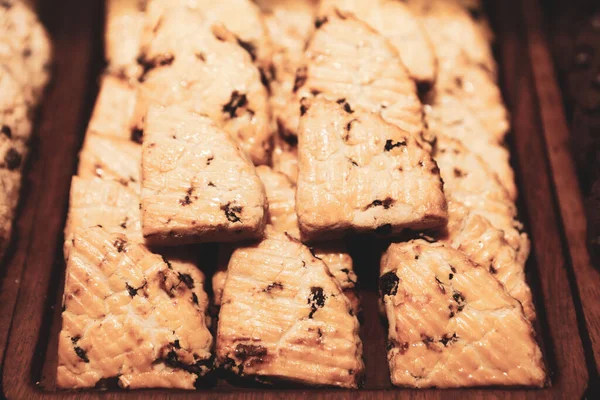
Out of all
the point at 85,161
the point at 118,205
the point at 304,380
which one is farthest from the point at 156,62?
the point at 304,380

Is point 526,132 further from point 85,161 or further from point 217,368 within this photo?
point 85,161

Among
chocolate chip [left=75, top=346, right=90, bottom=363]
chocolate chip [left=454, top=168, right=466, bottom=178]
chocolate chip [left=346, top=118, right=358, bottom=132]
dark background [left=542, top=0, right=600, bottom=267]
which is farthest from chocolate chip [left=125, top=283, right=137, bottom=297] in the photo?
dark background [left=542, top=0, right=600, bottom=267]

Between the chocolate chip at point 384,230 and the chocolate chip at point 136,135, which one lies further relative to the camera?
the chocolate chip at point 136,135

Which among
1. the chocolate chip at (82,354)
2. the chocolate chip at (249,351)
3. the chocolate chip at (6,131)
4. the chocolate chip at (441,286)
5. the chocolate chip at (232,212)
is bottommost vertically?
the chocolate chip at (82,354)

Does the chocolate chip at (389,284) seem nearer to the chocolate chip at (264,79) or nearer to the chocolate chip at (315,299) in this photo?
the chocolate chip at (315,299)

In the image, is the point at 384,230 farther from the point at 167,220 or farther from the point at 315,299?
the point at 167,220

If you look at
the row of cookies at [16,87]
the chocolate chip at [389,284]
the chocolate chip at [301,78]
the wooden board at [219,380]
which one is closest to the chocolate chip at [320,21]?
the chocolate chip at [301,78]

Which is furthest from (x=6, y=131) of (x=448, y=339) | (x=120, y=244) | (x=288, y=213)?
(x=448, y=339)

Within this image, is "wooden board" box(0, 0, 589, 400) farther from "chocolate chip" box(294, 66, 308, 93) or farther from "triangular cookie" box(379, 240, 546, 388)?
"chocolate chip" box(294, 66, 308, 93)
